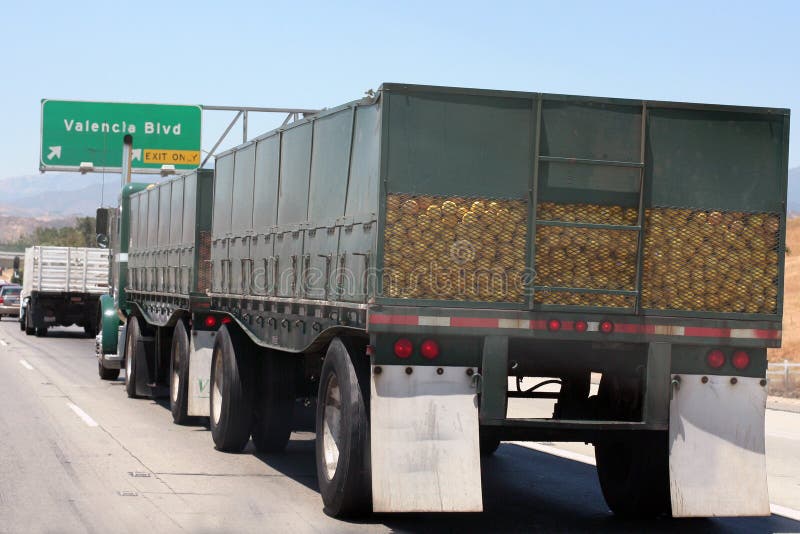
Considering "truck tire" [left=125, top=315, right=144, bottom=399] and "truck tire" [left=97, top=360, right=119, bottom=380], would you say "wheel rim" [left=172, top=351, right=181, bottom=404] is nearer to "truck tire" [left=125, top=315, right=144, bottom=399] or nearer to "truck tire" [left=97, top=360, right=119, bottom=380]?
"truck tire" [left=125, top=315, right=144, bottom=399]

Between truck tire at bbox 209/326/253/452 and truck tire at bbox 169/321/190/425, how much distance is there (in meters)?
1.88

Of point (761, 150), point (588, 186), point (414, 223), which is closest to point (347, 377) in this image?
point (414, 223)

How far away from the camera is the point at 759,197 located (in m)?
8.95

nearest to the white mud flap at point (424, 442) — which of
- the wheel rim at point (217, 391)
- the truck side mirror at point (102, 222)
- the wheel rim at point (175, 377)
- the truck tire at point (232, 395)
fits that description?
the truck tire at point (232, 395)

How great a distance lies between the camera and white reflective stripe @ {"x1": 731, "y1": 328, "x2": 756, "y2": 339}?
8773 mm

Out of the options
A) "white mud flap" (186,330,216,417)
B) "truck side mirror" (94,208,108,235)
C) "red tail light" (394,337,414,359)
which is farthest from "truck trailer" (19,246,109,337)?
"red tail light" (394,337,414,359)

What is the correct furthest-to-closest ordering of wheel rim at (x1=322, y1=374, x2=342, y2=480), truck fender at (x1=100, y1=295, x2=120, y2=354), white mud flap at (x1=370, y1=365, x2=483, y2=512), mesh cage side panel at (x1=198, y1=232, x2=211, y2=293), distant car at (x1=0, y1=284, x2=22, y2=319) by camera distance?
distant car at (x1=0, y1=284, x2=22, y2=319) < truck fender at (x1=100, y1=295, x2=120, y2=354) < mesh cage side panel at (x1=198, y1=232, x2=211, y2=293) < wheel rim at (x1=322, y1=374, x2=342, y2=480) < white mud flap at (x1=370, y1=365, x2=483, y2=512)

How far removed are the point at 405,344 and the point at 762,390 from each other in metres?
2.51

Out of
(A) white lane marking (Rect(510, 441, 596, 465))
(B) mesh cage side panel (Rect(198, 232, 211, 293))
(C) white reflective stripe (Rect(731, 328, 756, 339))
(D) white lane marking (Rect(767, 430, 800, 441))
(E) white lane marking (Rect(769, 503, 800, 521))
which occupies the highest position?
(B) mesh cage side panel (Rect(198, 232, 211, 293))

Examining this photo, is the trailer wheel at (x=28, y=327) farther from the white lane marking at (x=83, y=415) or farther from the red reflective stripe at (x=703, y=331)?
the red reflective stripe at (x=703, y=331)

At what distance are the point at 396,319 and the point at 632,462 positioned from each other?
247 cm

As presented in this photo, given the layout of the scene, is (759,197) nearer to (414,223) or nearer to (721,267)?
(721,267)

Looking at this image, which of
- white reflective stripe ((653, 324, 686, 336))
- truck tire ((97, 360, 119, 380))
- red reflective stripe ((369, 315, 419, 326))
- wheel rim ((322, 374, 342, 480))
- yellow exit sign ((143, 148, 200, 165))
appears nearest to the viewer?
red reflective stripe ((369, 315, 419, 326))

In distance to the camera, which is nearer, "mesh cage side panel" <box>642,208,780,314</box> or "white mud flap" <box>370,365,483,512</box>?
"white mud flap" <box>370,365,483,512</box>
